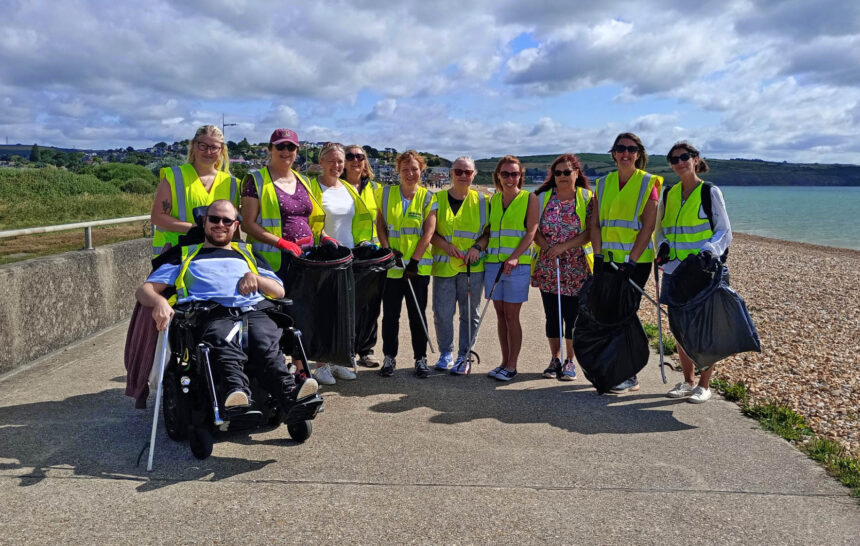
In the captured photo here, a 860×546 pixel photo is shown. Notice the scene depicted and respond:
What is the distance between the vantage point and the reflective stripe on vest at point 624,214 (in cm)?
517

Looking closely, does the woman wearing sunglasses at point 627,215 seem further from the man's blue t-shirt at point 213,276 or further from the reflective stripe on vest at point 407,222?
the man's blue t-shirt at point 213,276

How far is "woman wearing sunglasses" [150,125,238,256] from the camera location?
463cm

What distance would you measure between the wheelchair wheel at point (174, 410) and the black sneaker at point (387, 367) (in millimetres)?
1904

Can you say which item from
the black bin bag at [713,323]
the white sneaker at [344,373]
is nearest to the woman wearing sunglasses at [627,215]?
the black bin bag at [713,323]

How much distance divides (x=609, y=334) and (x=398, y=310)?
5.65 ft

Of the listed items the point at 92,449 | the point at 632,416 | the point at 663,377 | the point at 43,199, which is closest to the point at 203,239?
the point at 92,449

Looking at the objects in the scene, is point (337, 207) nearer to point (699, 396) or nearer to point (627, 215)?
point (627, 215)

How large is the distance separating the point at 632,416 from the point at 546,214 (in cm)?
177

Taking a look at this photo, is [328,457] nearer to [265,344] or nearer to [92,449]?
[265,344]

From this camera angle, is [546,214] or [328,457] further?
[546,214]

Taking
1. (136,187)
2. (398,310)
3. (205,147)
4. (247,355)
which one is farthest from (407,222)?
(136,187)

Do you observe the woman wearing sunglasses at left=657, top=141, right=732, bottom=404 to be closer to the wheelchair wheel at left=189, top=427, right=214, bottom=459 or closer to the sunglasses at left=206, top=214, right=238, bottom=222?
the sunglasses at left=206, top=214, right=238, bottom=222

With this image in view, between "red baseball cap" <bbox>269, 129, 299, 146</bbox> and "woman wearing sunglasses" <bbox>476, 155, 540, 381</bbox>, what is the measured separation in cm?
162

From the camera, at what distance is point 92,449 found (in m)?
3.89
